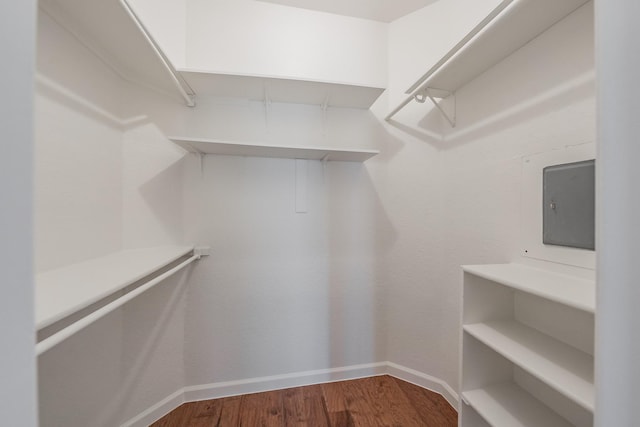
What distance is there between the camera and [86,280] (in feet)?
2.67

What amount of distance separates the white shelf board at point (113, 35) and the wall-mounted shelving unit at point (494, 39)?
4.54 ft

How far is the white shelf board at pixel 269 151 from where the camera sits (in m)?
A: 1.34

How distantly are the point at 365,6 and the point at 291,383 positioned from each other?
2707mm

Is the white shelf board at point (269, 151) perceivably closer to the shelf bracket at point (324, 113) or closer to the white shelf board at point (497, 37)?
the shelf bracket at point (324, 113)

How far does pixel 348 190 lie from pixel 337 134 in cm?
42

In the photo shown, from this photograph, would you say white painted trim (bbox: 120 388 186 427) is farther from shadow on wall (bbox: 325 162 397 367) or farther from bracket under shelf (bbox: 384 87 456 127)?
bracket under shelf (bbox: 384 87 456 127)

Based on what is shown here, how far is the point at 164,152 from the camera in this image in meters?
1.48

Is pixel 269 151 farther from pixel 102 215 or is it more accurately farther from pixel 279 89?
pixel 102 215

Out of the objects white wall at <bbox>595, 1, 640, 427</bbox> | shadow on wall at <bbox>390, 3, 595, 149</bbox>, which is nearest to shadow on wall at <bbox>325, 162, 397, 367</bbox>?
shadow on wall at <bbox>390, 3, 595, 149</bbox>

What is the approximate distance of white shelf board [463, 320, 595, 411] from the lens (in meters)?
0.74

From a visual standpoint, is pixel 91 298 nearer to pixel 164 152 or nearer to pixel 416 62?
pixel 164 152

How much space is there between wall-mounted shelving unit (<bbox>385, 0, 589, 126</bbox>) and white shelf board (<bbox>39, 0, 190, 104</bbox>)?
1.38 meters

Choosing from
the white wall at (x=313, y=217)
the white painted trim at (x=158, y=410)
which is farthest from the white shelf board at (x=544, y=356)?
the white painted trim at (x=158, y=410)

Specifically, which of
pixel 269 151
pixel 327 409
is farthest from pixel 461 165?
pixel 327 409
